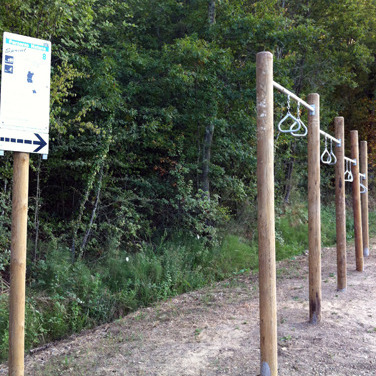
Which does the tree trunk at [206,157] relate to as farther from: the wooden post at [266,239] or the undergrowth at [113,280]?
the wooden post at [266,239]

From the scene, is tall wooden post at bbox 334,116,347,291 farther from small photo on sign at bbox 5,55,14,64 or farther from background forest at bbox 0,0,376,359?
small photo on sign at bbox 5,55,14,64

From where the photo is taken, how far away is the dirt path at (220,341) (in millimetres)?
3719

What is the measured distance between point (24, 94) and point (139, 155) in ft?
19.9

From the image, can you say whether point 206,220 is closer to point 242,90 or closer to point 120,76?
point 242,90

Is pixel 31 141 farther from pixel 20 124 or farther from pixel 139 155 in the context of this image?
pixel 139 155

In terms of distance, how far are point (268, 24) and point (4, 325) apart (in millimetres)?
7404

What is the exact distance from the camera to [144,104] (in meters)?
9.04

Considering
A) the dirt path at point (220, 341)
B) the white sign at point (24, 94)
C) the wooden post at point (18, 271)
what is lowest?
the dirt path at point (220, 341)

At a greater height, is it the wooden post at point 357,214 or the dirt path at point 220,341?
the wooden post at point 357,214

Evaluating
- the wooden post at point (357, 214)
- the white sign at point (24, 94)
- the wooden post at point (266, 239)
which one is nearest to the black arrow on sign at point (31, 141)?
the white sign at point (24, 94)

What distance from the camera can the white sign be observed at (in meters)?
2.92

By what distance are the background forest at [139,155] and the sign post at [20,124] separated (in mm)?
2472

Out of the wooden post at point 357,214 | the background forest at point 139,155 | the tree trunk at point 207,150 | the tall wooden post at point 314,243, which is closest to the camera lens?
the tall wooden post at point 314,243

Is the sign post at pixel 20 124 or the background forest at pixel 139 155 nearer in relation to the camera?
the sign post at pixel 20 124
